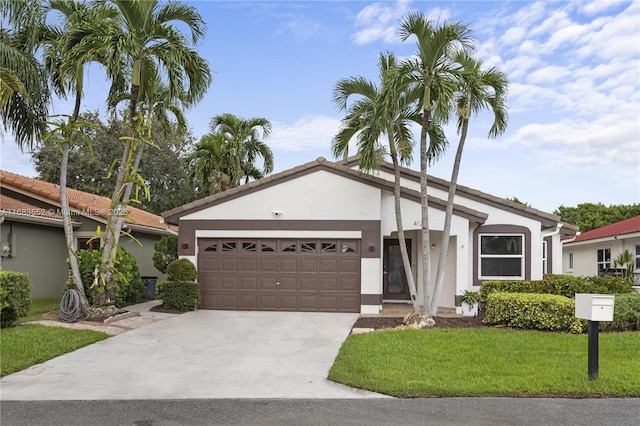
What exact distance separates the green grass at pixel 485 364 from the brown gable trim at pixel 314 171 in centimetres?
477

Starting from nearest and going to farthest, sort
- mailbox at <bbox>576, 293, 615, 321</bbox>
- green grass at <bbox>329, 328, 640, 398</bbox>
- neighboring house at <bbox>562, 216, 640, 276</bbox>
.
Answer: green grass at <bbox>329, 328, 640, 398</bbox> → mailbox at <bbox>576, 293, 615, 321</bbox> → neighboring house at <bbox>562, 216, 640, 276</bbox>

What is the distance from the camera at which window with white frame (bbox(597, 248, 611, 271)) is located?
24.6m

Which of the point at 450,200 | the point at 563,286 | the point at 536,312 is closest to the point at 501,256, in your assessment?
the point at 563,286

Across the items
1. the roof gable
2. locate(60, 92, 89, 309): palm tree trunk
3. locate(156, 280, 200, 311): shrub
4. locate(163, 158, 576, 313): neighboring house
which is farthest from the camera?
the roof gable

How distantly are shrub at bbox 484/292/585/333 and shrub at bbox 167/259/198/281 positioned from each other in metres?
8.24

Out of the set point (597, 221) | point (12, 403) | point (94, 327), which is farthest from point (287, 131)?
point (597, 221)

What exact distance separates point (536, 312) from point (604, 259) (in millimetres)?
16621

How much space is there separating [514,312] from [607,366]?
3520 millimetres

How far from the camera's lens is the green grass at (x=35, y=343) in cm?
853

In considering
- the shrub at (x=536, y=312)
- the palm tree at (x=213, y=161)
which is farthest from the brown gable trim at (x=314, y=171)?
the palm tree at (x=213, y=161)

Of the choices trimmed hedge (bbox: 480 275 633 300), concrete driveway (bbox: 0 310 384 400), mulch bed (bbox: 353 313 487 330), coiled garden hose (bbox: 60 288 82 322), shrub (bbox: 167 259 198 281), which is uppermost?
shrub (bbox: 167 259 198 281)

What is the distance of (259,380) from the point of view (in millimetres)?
7816

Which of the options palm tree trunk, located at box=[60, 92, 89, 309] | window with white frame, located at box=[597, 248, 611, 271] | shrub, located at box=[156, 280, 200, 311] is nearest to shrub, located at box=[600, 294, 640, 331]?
shrub, located at box=[156, 280, 200, 311]

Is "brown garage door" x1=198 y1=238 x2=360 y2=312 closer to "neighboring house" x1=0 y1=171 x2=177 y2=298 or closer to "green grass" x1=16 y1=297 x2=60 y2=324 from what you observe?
"neighboring house" x1=0 y1=171 x2=177 y2=298
